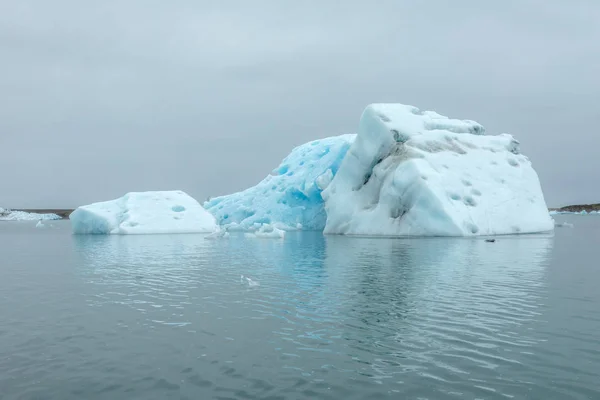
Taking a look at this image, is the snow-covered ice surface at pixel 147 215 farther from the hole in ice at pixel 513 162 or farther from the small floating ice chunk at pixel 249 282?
the small floating ice chunk at pixel 249 282

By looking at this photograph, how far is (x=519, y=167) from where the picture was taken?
3169 cm

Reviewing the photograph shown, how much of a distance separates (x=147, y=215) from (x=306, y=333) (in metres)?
30.1

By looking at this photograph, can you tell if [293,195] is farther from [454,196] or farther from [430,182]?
[454,196]

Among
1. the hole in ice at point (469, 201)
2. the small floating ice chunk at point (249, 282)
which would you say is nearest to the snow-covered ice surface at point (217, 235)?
the hole in ice at point (469, 201)

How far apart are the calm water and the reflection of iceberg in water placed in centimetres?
4

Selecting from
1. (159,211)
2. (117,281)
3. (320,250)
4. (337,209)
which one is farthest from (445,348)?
(159,211)

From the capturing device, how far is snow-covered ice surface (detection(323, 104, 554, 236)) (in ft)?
90.0

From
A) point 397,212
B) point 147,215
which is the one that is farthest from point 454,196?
point 147,215

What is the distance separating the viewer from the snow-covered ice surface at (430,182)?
90.0 feet

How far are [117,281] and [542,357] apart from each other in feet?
35.1

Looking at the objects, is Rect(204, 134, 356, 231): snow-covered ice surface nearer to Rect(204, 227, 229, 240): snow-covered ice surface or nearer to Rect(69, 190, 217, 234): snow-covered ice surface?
Rect(69, 190, 217, 234): snow-covered ice surface

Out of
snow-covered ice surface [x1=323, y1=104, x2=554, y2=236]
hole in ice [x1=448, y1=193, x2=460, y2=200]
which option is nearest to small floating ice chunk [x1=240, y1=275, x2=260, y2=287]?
snow-covered ice surface [x1=323, y1=104, x2=554, y2=236]

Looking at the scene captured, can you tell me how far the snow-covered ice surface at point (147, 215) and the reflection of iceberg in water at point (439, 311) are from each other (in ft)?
69.5

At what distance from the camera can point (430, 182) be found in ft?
89.0
